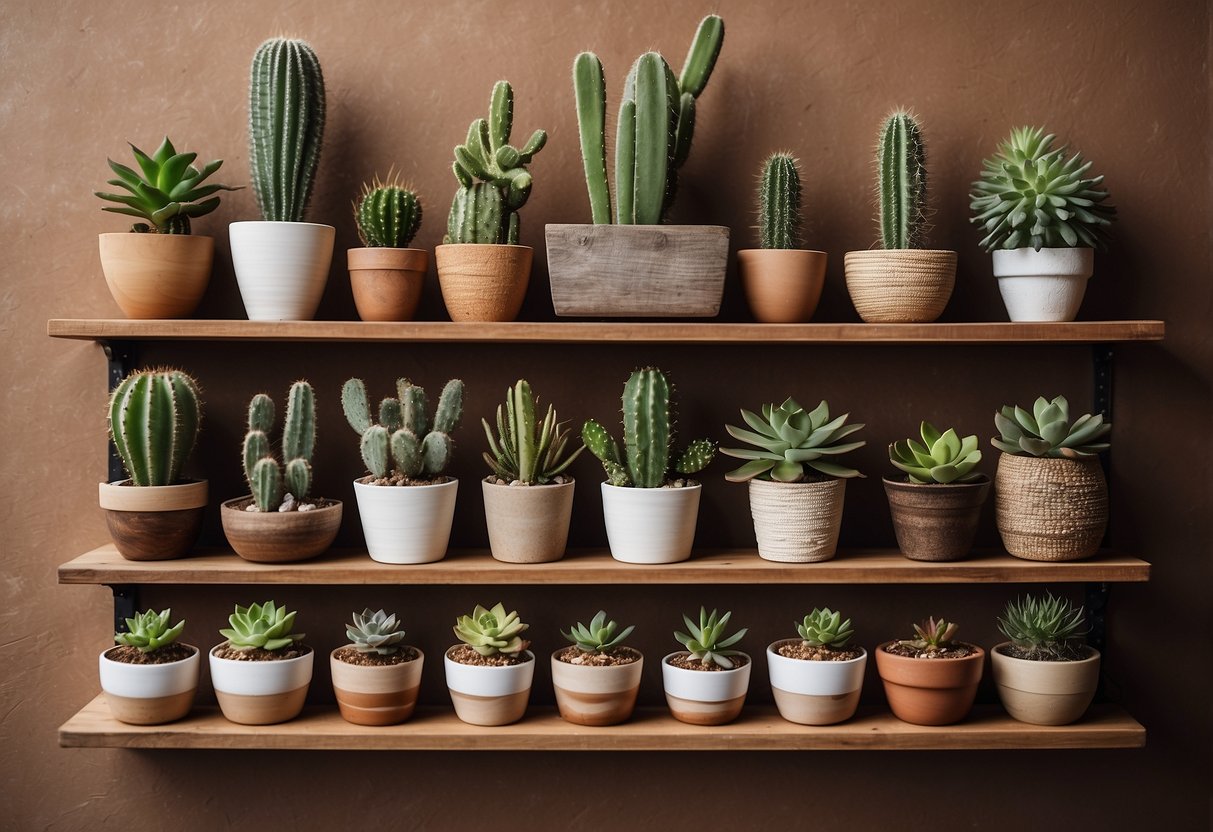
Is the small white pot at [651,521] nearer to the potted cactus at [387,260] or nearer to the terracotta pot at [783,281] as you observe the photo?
the terracotta pot at [783,281]

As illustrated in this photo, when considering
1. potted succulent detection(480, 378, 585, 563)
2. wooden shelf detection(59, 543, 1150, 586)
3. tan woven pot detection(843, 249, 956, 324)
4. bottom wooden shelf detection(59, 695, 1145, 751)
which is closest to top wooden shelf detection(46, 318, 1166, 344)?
tan woven pot detection(843, 249, 956, 324)

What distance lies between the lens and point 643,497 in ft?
5.40

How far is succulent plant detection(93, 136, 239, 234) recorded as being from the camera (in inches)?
63.9

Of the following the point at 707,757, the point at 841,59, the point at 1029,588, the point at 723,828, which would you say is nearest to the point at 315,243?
the point at 841,59

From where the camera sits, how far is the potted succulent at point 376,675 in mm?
1645

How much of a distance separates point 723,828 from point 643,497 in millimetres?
685

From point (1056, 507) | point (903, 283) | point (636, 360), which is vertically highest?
point (903, 283)

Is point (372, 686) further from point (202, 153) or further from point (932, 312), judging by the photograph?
point (932, 312)

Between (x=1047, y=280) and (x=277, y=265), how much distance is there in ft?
4.26

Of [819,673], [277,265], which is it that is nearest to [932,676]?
[819,673]

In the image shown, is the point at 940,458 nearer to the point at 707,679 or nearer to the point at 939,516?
the point at 939,516

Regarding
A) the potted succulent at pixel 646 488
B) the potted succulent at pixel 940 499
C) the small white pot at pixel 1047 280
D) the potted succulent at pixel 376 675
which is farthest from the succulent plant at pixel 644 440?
the small white pot at pixel 1047 280

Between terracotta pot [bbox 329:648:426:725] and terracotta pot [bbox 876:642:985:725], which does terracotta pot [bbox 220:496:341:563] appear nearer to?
terracotta pot [bbox 329:648:426:725]

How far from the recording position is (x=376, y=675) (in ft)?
5.38
